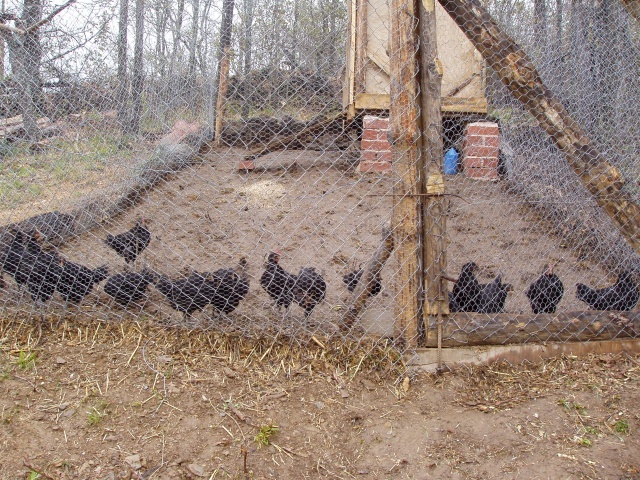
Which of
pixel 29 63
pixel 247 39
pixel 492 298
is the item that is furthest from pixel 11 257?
pixel 492 298

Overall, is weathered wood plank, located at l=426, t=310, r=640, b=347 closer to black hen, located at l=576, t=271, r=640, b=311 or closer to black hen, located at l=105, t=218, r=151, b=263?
black hen, located at l=576, t=271, r=640, b=311

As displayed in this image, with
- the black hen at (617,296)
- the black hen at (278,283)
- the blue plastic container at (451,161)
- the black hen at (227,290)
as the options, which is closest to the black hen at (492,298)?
the black hen at (617,296)

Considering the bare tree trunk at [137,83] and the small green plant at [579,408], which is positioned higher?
the bare tree trunk at [137,83]

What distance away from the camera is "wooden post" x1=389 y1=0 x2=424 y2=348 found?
282 centimetres

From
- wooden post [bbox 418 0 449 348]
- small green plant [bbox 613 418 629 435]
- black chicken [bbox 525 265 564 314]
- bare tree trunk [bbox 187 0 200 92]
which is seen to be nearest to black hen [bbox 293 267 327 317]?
wooden post [bbox 418 0 449 348]

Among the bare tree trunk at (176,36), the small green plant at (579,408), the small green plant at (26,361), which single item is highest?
the bare tree trunk at (176,36)

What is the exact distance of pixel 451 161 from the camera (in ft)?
18.1

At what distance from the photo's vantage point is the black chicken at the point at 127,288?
3346 mm

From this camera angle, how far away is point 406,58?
2.82 meters

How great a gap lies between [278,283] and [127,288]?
97cm

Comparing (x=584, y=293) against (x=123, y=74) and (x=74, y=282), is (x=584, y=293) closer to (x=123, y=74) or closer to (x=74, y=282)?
(x=74, y=282)

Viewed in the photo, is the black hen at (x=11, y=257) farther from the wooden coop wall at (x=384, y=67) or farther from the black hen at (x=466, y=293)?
the black hen at (x=466, y=293)

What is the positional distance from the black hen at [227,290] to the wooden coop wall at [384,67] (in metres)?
1.53

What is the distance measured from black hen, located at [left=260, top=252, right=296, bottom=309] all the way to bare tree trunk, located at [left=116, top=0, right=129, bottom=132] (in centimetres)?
150
